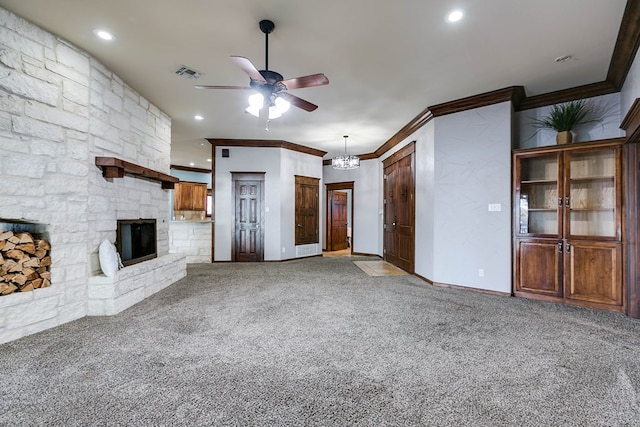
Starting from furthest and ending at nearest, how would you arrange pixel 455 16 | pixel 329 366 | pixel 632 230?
pixel 632 230 < pixel 455 16 < pixel 329 366

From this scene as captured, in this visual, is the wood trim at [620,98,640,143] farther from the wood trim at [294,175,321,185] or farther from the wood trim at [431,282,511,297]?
the wood trim at [294,175,321,185]

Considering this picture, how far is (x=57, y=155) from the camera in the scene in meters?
3.00

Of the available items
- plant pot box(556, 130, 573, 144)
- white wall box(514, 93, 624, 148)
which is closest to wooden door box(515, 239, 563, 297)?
plant pot box(556, 130, 573, 144)

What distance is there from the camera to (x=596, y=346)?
8.33ft

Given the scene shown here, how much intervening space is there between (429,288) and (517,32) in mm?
3321

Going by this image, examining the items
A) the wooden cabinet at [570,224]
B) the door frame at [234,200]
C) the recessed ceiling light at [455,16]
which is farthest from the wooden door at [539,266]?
the door frame at [234,200]

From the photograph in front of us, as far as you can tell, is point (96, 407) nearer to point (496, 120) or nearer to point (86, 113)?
point (86, 113)

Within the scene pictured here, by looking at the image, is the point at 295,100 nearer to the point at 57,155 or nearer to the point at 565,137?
the point at 57,155

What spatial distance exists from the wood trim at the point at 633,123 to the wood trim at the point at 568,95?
2.40 feet

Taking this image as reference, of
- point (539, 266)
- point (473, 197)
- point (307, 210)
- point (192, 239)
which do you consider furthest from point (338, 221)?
point (539, 266)

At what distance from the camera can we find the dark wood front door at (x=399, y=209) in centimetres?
573

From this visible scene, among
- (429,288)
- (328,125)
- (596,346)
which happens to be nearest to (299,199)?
(328,125)

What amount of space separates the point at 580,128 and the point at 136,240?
6328mm

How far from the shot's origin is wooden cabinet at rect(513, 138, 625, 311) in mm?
3576
